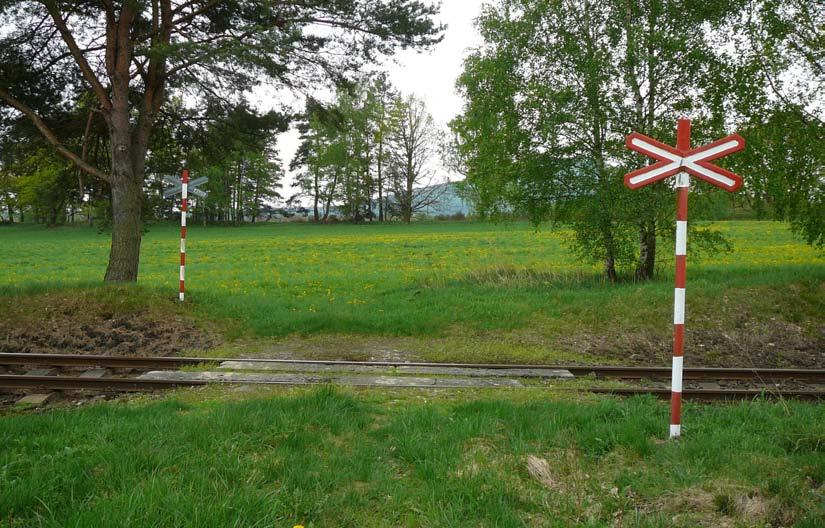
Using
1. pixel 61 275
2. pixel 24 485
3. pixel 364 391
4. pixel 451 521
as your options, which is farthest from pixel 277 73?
pixel 61 275

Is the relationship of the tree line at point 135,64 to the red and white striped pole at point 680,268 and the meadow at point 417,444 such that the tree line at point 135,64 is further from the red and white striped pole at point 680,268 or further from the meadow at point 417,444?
the red and white striped pole at point 680,268

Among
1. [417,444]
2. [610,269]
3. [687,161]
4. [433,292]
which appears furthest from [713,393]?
[610,269]

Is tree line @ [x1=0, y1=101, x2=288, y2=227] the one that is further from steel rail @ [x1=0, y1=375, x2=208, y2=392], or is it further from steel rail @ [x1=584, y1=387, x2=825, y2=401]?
steel rail @ [x1=584, y1=387, x2=825, y2=401]

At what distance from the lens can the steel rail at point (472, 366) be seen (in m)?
8.38

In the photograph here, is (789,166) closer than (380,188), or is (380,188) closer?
(789,166)

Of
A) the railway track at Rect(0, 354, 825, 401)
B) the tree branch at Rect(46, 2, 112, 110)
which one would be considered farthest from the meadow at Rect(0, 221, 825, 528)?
the tree branch at Rect(46, 2, 112, 110)

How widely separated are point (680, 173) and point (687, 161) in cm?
13

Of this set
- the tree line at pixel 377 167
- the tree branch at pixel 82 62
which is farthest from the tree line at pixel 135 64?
the tree line at pixel 377 167

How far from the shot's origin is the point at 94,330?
35.2ft

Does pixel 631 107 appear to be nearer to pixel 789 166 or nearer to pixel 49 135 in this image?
pixel 789 166

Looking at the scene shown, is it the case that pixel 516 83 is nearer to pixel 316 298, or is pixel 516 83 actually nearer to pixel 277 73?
pixel 277 73

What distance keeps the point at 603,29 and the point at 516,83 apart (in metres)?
2.51

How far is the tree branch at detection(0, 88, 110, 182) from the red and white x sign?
38.3 feet

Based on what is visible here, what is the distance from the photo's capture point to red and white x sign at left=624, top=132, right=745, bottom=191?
16.1 ft
